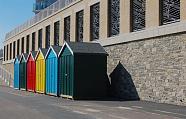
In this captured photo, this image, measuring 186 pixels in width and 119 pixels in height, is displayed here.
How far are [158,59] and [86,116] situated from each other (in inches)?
334

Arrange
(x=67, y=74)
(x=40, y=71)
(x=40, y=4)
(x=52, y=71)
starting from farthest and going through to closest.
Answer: (x=40, y=4), (x=40, y=71), (x=52, y=71), (x=67, y=74)

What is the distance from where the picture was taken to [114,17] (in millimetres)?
29156

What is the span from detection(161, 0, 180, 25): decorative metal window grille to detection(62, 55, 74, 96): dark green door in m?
6.17

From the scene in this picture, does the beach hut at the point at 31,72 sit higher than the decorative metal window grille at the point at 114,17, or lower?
lower

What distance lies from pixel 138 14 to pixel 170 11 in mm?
3698

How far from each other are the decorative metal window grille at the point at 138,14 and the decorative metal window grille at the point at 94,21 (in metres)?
5.85

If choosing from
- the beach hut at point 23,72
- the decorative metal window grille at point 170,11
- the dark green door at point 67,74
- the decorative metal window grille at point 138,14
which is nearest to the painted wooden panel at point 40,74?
the dark green door at point 67,74

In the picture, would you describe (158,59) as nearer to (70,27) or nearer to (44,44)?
(70,27)

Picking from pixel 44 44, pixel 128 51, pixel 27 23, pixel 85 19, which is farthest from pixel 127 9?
pixel 27 23

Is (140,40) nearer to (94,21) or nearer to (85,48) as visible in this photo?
(85,48)

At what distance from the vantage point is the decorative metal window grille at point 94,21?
3192 centimetres

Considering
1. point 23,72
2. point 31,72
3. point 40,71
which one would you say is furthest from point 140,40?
point 23,72

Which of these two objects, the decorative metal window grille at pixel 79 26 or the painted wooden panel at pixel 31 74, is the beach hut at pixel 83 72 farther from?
the painted wooden panel at pixel 31 74

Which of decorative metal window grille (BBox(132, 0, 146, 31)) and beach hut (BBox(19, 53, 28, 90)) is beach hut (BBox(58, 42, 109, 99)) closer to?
decorative metal window grille (BBox(132, 0, 146, 31))
